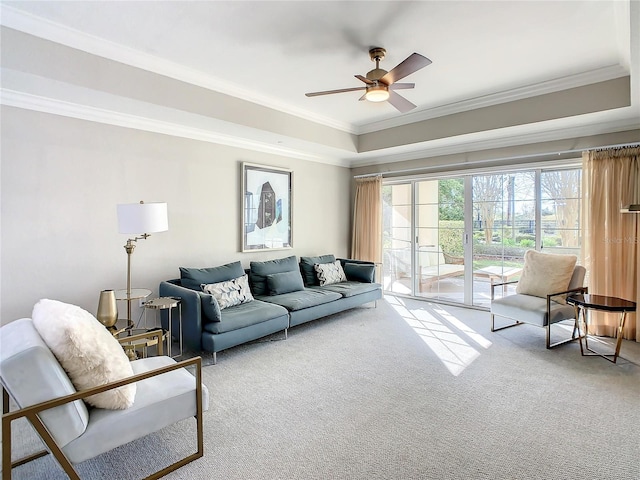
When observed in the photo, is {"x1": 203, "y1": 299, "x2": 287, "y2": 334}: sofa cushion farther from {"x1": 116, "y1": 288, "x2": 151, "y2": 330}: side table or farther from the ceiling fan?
the ceiling fan

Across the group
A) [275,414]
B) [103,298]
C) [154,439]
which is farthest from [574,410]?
[103,298]

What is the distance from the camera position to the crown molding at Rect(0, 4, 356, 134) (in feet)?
8.04

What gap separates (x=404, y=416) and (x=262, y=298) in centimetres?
240

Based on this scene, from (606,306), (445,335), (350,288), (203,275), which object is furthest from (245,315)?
(606,306)

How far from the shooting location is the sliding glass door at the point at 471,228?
4513mm

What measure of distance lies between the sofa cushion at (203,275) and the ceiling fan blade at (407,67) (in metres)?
2.65

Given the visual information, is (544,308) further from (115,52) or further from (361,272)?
(115,52)

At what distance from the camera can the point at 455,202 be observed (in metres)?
5.39

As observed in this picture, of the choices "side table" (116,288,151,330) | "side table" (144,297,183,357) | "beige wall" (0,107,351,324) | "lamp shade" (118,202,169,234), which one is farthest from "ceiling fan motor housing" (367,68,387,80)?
"side table" (116,288,151,330)

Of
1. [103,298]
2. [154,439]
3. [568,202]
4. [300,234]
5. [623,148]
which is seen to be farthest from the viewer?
[300,234]

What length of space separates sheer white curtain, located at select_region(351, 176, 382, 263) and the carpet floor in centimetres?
246

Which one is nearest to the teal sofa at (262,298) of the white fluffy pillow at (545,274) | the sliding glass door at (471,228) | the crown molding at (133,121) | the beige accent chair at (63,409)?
the sliding glass door at (471,228)

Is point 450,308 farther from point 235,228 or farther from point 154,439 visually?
point 154,439

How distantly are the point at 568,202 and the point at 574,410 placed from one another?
9.42 feet
